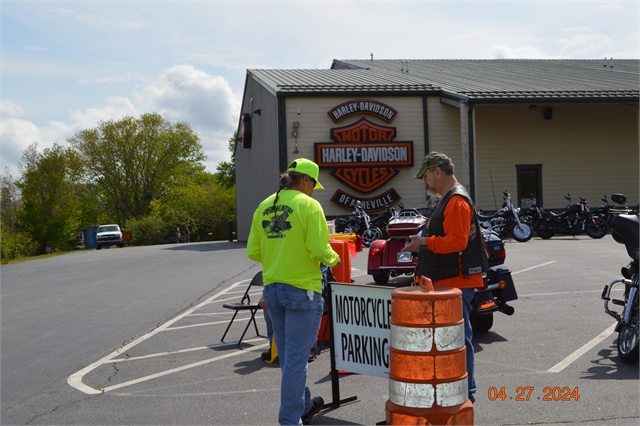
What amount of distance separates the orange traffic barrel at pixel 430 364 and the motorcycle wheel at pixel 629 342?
2763 millimetres

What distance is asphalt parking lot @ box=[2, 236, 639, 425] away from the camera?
5.35 metres

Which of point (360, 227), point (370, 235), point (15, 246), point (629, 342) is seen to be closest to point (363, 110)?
point (360, 227)

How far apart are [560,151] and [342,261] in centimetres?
2182

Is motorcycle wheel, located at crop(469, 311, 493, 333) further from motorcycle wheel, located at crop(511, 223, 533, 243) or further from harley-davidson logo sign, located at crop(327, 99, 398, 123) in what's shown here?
harley-davidson logo sign, located at crop(327, 99, 398, 123)

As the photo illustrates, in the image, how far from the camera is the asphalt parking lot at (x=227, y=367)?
5.35m

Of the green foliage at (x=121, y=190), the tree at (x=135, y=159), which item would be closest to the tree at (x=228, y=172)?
the green foliage at (x=121, y=190)

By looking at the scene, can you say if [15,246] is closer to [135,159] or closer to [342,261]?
[135,159]

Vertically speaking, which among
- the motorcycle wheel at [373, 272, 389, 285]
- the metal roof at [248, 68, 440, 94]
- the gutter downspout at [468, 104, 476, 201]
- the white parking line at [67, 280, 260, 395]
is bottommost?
the white parking line at [67, 280, 260, 395]

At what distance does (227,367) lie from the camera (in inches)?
277

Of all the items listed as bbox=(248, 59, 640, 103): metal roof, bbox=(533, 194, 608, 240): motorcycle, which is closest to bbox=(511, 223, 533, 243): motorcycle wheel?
bbox=(533, 194, 608, 240): motorcycle

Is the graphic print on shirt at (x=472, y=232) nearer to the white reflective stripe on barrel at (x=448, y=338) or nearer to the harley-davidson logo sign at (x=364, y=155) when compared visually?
the white reflective stripe on barrel at (x=448, y=338)

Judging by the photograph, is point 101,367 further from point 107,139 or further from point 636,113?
point 107,139

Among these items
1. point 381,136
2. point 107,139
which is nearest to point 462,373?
point 381,136

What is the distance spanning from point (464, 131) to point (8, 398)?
2019 centimetres
